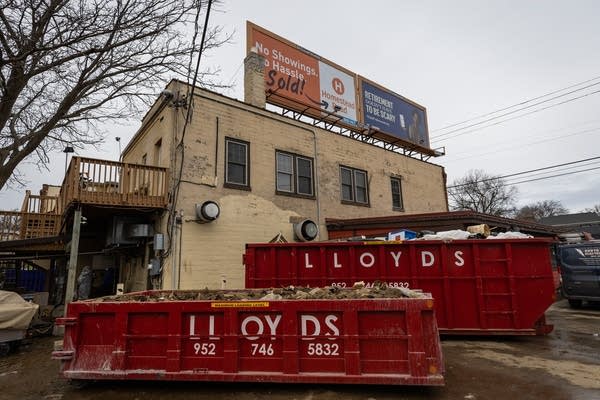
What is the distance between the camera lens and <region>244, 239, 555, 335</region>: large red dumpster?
7508mm

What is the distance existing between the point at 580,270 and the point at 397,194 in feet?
28.4

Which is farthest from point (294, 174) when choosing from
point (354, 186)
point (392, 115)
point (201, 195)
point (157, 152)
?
point (392, 115)

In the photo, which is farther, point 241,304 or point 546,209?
point 546,209

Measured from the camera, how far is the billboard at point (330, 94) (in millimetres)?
15805

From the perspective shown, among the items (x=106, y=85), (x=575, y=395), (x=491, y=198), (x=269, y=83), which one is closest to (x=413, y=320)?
(x=575, y=395)

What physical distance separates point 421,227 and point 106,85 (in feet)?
38.5

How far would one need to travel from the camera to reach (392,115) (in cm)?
2148

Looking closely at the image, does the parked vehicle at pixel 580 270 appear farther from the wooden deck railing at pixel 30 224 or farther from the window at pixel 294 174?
the wooden deck railing at pixel 30 224

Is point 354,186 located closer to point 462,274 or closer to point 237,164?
point 237,164

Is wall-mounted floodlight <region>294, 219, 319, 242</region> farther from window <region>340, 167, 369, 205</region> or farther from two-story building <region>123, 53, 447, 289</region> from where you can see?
window <region>340, 167, 369, 205</region>

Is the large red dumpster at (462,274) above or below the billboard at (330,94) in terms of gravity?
below

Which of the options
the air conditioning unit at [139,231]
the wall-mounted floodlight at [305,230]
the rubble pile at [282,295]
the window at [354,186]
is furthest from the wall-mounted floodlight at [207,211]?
the window at [354,186]

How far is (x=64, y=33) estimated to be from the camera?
9.18m

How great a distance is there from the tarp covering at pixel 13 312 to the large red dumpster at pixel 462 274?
5.56 meters
